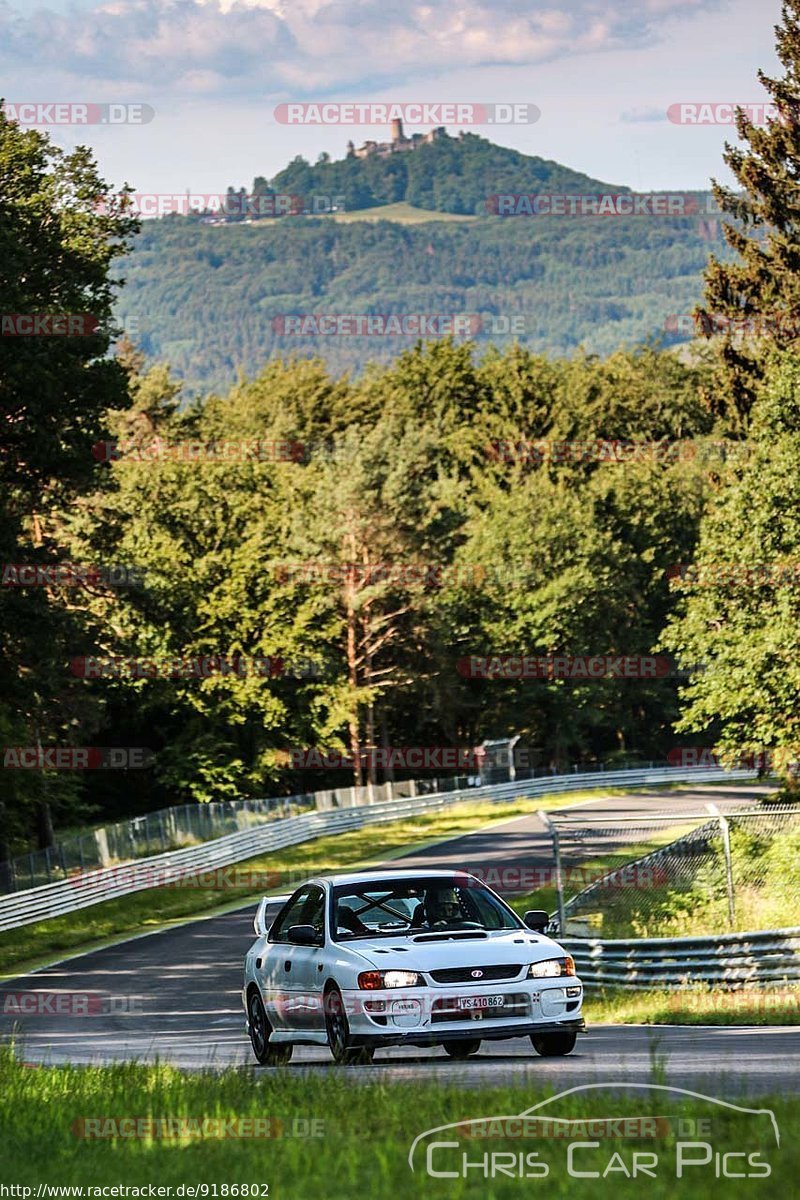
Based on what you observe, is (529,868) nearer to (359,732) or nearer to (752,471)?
(752,471)

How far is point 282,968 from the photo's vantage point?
14375 mm

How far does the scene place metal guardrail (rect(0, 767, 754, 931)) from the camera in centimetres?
3650

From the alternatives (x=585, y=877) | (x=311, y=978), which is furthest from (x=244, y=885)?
(x=311, y=978)

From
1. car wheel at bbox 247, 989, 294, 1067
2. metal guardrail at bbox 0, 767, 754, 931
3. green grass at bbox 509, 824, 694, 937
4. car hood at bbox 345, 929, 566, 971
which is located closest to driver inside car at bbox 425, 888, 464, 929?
car hood at bbox 345, 929, 566, 971

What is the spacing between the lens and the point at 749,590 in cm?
3862

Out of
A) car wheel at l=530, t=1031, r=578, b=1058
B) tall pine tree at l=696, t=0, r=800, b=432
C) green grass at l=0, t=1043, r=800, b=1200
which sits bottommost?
car wheel at l=530, t=1031, r=578, b=1058

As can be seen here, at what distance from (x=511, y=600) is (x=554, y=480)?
547 inches

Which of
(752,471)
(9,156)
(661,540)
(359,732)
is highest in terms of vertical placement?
(9,156)

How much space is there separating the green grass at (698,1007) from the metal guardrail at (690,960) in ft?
0.59

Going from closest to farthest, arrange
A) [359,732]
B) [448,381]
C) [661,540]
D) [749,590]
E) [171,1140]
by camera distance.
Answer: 1. [171,1140]
2. [749,590]
3. [359,732]
4. [661,540]
5. [448,381]

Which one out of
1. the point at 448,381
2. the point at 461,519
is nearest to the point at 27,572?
the point at 461,519

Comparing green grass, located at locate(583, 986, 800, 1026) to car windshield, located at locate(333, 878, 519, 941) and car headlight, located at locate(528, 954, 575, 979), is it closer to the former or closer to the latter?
car windshield, located at locate(333, 878, 519, 941)

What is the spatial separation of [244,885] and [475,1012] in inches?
1313

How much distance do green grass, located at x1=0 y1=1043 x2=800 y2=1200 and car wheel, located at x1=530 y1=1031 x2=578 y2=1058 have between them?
2.11m
